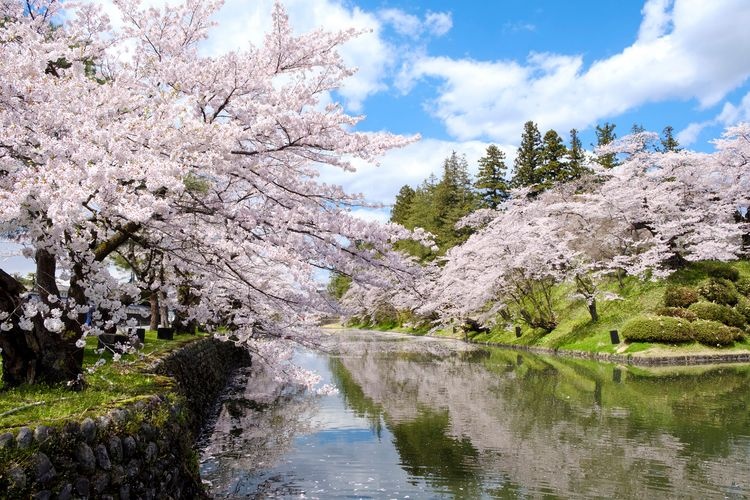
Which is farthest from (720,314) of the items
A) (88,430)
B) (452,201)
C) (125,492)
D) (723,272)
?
(452,201)

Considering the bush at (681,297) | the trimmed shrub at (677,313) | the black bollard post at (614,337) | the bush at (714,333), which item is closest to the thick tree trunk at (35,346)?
the black bollard post at (614,337)

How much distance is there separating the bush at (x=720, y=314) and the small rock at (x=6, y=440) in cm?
2564

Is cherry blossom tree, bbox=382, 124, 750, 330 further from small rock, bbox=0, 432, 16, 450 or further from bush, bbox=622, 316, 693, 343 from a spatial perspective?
small rock, bbox=0, 432, 16, 450

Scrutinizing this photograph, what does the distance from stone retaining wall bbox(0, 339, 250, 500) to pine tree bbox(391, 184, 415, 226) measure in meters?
66.4

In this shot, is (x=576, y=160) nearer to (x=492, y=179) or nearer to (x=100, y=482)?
(x=492, y=179)

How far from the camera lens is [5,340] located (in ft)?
23.3

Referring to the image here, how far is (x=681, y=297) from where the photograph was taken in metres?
25.2

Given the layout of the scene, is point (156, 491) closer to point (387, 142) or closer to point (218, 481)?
point (218, 481)

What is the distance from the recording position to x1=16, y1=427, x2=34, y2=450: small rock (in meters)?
4.39

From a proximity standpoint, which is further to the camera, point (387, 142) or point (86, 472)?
point (387, 142)

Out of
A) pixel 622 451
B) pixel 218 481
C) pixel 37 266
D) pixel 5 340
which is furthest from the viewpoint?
pixel 622 451

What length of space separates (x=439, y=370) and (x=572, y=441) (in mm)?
12295

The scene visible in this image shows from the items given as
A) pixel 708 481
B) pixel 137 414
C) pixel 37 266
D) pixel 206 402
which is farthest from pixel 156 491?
pixel 206 402

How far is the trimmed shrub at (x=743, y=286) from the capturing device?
1030 inches
